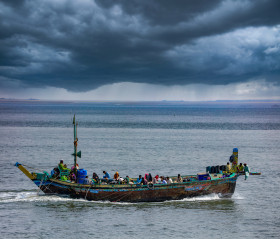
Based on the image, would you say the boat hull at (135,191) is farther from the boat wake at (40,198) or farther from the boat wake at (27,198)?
the boat wake at (27,198)

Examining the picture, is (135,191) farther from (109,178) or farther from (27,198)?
(27,198)

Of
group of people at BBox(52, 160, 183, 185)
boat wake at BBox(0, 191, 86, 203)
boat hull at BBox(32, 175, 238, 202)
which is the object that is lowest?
boat wake at BBox(0, 191, 86, 203)

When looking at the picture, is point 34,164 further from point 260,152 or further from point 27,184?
point 260,152

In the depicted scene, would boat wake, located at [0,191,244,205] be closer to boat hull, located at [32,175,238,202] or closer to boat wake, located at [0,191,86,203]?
boat wake, located at [0,191,86,203]

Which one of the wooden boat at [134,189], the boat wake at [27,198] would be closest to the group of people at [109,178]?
the wooden boat at [134,189]

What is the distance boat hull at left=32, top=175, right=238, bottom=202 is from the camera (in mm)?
34344

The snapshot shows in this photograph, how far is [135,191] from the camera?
34344 millimetres

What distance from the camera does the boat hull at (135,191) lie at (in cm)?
3434

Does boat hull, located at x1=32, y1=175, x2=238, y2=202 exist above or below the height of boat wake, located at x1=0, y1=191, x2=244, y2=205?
above

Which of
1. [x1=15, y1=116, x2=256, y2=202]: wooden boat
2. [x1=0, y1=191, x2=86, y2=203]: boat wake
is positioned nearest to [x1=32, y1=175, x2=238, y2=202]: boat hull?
[x1=15, y1=116, x2=256, y2=202]: wooden boat

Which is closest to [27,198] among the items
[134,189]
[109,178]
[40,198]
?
[40,198]

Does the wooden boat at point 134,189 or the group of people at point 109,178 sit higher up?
the group of people at point 109,178

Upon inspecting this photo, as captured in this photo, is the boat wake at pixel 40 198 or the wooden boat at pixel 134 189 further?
the boat wake at pixel 40 198

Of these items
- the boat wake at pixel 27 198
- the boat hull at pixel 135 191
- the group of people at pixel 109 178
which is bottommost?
the boat wake at pixel 27 198
